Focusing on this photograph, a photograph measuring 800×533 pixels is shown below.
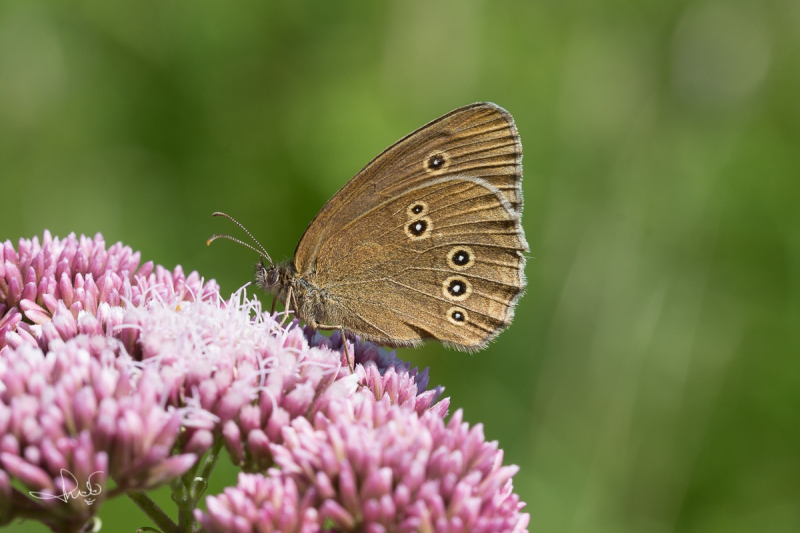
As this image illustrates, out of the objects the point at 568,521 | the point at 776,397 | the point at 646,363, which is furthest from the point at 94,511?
the point at 776,397

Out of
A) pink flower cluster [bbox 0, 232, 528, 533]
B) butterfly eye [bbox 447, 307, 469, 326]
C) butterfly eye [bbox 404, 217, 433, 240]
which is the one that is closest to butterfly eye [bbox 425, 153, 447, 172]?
butterfly eye [bbox 404, 217, 433, 240]

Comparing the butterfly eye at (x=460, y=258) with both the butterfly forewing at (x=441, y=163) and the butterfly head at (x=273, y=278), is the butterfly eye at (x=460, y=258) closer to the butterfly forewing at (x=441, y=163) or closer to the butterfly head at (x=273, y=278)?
the butterfly forewing at (x=441, y=163)

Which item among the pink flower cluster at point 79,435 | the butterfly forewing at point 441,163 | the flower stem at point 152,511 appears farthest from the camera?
the butterfly forewing at point 441,163

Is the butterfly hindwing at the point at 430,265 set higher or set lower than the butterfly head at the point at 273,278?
higher

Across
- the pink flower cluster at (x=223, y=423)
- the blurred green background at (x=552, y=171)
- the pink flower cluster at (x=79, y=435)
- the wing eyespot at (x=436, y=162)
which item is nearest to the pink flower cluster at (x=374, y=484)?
the pink flower cluster at (x=223, y=423)

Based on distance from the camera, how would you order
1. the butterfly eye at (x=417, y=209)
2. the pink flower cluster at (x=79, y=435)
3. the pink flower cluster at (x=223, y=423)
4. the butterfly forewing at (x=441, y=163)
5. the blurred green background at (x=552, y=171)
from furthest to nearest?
the blurred green background at (x=552, y=171), the butterfly eye at (x=417, y=209), the butterfly forewing at (x=441, y=163), the pink flower cluster at (x=223, y=423), the pink flower cluster at (x=79, y=435)

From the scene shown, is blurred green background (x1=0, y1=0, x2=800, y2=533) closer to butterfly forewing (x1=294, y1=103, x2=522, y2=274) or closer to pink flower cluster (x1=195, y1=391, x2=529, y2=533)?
butterfly forewing (x1=294, y1=103, x2=522, y2=274)

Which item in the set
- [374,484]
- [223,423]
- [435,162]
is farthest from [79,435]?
[435,162]
